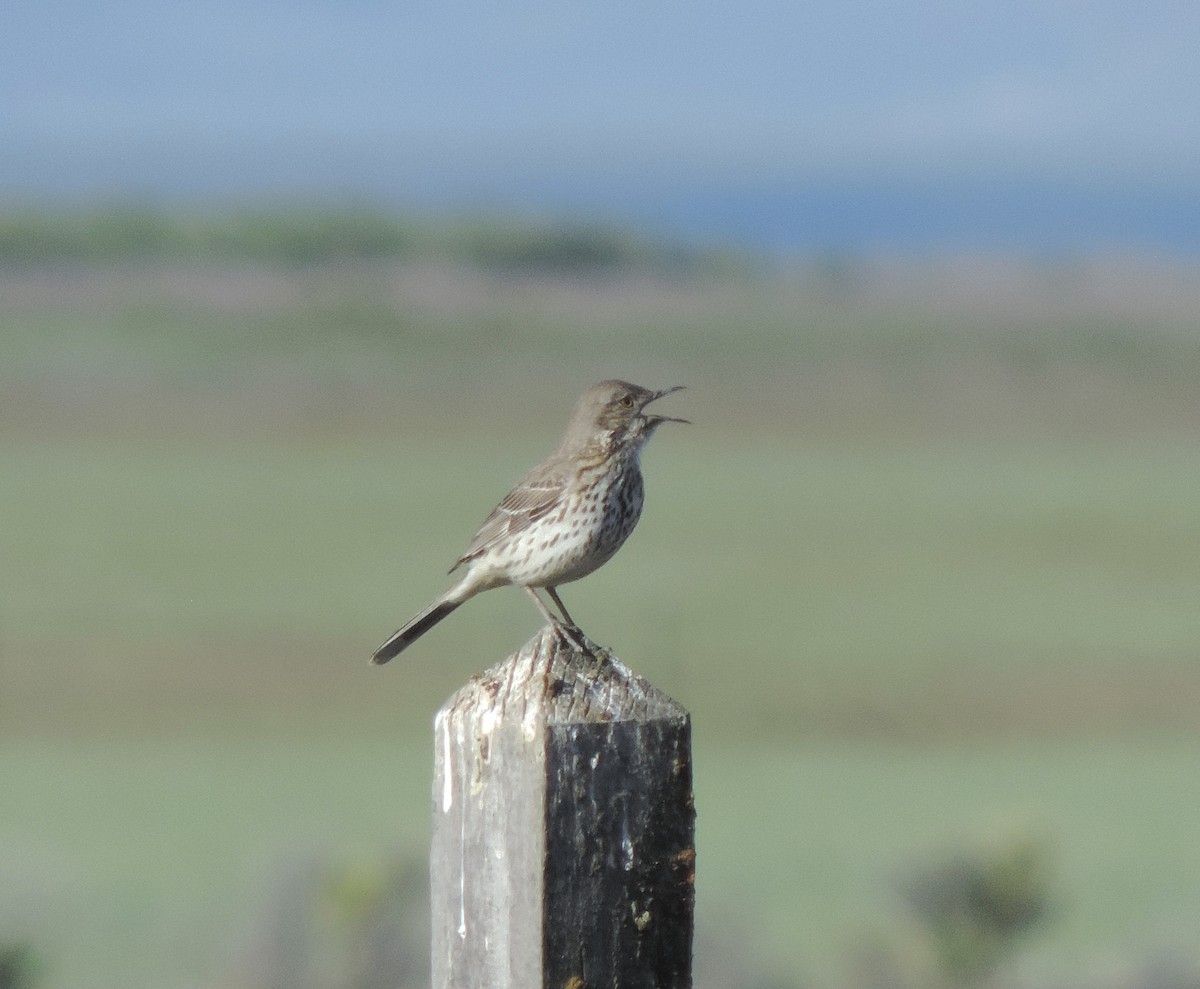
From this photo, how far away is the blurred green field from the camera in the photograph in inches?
721

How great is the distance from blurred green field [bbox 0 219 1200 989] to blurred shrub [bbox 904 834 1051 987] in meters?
0.36

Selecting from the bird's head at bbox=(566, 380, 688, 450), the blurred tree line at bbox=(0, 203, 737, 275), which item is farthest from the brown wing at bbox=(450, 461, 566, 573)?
the blurred tree line at bbox=(0, 203, 737, 275)

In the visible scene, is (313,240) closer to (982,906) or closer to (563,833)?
(982,906)

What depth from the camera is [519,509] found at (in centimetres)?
762

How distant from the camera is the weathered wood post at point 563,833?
4121 mm

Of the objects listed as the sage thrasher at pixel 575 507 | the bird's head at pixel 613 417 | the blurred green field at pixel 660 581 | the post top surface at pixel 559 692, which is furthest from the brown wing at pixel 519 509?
the post top surface at pixel 559 692

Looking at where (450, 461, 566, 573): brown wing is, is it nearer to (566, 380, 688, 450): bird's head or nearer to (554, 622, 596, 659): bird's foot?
(566, 380, 688, 450): bird's head

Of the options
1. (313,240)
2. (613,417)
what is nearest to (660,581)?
(313,240)

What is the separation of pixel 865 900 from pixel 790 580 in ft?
59.5

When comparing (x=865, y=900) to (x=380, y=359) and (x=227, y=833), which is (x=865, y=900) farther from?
(x=380, y=359)

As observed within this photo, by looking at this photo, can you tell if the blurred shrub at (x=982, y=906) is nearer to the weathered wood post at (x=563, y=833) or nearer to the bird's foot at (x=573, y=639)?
the bird's foot at (x=573, y=639)

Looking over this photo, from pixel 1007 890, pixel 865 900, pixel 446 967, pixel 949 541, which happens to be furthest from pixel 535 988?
pixel 949 541

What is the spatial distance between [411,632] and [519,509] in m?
0.86

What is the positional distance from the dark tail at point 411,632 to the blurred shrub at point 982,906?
6.25 metres
